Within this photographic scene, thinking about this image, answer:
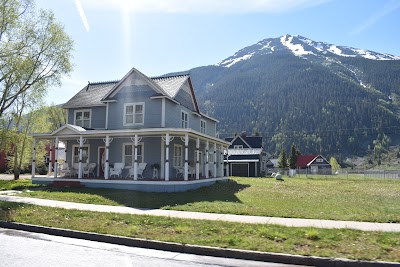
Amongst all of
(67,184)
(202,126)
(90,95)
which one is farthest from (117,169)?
(202,126)

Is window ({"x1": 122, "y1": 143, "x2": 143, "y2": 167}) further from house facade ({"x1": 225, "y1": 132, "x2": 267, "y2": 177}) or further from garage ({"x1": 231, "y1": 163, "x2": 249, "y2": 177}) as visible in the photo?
garage ({"x1": 231, "y1": 163, "x2": 249, "y2": 177})

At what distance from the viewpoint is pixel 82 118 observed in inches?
1086

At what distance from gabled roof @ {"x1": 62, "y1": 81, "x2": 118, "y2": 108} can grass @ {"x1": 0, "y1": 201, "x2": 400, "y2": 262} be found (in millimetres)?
16365

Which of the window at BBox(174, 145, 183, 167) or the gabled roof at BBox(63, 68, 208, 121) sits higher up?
the gabled roof at BBox(63, 68, 208, 121)

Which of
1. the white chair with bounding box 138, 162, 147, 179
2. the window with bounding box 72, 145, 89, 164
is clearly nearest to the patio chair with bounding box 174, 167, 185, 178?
the white chair with bounding box 138, 162, 147, 179

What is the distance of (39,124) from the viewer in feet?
119

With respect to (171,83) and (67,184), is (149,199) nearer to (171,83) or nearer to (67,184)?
(67,184)

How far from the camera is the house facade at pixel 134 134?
22.2 m

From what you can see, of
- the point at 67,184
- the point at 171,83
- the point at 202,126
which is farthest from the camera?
the point at 202,126

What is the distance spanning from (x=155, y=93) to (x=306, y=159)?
92.3 meters

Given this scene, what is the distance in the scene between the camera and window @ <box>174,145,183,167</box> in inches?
984

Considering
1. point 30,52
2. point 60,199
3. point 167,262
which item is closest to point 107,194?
point 60,199

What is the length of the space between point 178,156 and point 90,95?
9.84 meters

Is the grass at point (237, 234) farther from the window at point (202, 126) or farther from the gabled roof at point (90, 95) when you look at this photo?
the window at point (202, 126)
